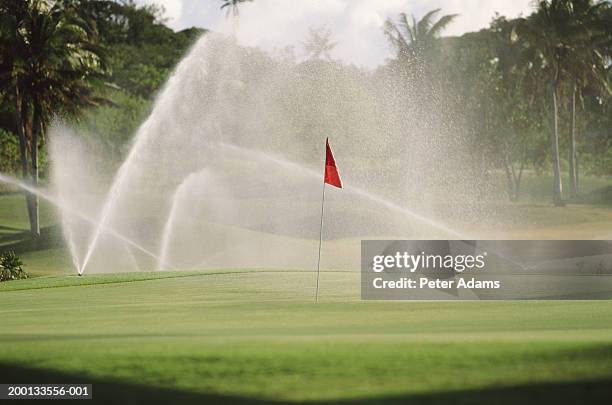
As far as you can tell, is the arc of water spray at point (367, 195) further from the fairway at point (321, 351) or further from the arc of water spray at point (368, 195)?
the fairway at point (321, 351)

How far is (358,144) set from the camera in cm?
7000

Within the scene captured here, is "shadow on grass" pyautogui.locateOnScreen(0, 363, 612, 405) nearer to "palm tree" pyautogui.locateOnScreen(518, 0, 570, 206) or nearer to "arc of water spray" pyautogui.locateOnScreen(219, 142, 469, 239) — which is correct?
"arc of water spray" pyautogui.locateOnScreen(219, 142, 469, 239)

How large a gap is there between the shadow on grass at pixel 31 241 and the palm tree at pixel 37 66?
72cm

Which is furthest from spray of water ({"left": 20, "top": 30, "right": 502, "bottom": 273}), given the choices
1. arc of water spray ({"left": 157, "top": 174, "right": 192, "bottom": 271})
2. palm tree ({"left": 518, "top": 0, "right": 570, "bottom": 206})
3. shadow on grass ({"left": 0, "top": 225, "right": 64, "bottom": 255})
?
palm tree ({"left": 518, "top": 0, "right": 570, "bottom": 206})

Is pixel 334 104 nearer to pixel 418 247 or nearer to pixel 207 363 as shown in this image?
pixel 418 247

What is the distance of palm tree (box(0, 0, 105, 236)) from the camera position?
52.9 m

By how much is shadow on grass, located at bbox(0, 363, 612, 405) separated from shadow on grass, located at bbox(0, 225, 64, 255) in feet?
147

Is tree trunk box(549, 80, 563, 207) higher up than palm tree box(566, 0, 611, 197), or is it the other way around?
palm tree box(566, 0, 611, 197)

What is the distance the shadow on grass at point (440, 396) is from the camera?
8.52m

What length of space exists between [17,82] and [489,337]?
44.3 metres

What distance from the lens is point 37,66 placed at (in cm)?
5362

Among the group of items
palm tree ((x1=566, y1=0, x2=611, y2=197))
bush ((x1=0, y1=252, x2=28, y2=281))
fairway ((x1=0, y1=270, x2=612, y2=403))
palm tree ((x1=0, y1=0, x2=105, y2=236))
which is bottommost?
fairway ((x1=0, y1=270, x2=612, y2=403))

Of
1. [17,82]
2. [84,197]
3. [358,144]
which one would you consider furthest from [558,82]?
[17,82]

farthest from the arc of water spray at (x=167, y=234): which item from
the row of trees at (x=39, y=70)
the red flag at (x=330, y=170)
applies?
the red flag at (x=330, y=170)
